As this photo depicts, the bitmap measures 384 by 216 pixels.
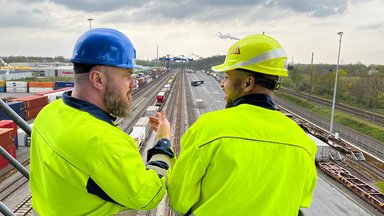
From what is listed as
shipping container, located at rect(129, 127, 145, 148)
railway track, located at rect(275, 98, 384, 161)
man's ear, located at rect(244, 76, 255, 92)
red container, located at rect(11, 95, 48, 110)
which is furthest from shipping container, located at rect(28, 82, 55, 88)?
man's ear, located at rect(244, 76, 255, 92)

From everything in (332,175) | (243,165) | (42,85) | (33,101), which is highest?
(243,165)

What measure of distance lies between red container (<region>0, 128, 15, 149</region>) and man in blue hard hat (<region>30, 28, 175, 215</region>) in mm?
21254

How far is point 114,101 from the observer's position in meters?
2.12

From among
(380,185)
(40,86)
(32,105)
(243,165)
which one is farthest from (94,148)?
(40,86)

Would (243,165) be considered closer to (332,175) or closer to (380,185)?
(332,175)

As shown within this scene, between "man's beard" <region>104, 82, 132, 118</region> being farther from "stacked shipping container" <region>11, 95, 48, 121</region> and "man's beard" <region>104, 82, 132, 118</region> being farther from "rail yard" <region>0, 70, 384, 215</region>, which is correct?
"stacked shipping container" <region>11, 95, 48, 121</region>

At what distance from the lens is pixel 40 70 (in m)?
92.6

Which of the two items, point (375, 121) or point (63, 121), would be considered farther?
point (375, 121)

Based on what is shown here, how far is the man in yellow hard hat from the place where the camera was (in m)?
1.77

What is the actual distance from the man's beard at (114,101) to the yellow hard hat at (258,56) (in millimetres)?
733

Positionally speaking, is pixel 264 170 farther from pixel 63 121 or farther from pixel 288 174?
pixel 63 121

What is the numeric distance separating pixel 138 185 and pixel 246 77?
3.29 feet

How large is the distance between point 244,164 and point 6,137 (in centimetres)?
2265

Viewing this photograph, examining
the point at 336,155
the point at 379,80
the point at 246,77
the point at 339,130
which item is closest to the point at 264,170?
the point at 246,77
